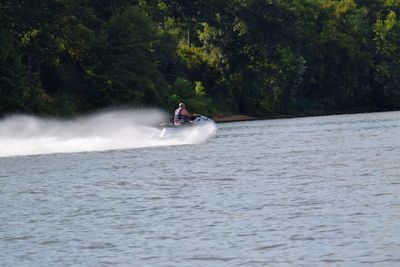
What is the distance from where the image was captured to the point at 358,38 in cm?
12656

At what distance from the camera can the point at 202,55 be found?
109 metres

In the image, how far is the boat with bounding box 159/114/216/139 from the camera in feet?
163

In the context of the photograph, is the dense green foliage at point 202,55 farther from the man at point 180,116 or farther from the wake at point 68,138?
the man at point 180,116

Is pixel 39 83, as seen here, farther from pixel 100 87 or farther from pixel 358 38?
pixel 358 38

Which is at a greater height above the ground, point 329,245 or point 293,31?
point 293,31

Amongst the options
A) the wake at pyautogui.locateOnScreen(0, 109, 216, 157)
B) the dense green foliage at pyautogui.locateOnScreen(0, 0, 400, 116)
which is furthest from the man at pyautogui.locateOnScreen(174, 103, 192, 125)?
the dense green foliage at pyautogui.locateOnScreen(0, 0, 400, 116)

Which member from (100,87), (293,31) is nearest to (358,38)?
(293,31)

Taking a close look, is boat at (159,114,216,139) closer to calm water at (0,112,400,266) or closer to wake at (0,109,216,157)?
wake at (0,109,216,157)

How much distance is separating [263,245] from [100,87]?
208ft

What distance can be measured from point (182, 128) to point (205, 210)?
26.7 m

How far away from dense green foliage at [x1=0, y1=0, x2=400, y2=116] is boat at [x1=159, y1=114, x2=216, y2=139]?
70.0 feet

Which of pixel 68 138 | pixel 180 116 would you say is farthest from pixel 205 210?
pixel 68 138

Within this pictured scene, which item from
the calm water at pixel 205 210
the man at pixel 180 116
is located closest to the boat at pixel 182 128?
the man at pixel 180 116

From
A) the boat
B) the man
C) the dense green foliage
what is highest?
the dense green foliage
